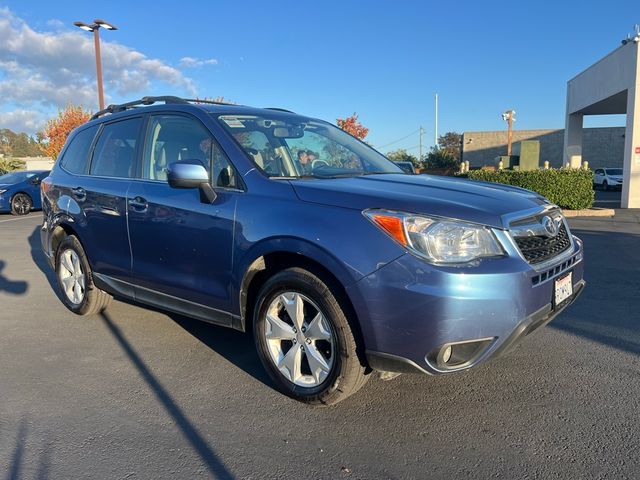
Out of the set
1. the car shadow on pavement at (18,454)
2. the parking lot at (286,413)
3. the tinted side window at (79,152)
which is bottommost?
the car shadow on pavement at (18,454)

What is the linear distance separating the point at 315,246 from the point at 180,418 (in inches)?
52.5

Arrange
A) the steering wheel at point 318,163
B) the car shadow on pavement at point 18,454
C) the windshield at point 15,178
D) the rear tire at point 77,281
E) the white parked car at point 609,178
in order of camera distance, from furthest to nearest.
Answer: the white parked car at point 609,178
the windshield at point 15,178
the rear tire at point 77,281
the steering wheel at point 318,163
the car shadow on pavement at point 18,454

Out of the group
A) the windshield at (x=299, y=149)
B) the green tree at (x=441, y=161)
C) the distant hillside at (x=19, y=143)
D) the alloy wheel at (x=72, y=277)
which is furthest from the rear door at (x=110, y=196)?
the distant hillside at (x=19, y=143)

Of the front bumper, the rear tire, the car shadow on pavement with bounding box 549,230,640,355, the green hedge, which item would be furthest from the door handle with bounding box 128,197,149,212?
the green hedge

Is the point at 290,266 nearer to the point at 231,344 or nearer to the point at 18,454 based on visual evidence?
the point at 231,344

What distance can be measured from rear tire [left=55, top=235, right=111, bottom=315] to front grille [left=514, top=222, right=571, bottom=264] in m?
3.84

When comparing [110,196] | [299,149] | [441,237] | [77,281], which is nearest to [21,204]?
[77,281]

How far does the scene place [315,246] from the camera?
2.94 meters

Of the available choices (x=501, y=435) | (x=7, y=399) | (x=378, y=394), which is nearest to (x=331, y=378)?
(x=378, y=394)

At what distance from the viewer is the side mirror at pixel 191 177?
338 centimetres

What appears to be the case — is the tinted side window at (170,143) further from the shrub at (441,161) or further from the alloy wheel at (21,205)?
the shrub at (441,161)

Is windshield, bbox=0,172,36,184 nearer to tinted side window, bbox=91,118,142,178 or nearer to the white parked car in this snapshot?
tinted side window, bbox=91,118,142,178

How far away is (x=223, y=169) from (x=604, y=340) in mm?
3302

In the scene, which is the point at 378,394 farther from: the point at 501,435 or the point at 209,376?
the point at 209,376
